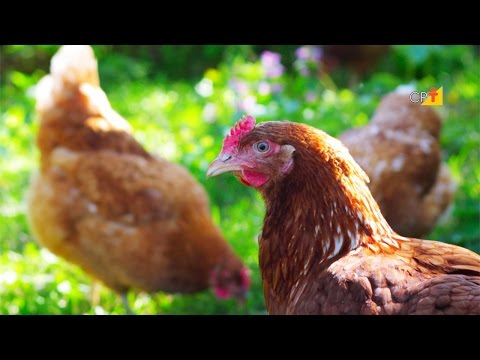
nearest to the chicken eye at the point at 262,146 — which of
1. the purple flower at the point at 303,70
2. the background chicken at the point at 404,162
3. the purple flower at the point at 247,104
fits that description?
the background chicken at the point at 404,162

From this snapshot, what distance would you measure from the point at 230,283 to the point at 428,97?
1.23 metres

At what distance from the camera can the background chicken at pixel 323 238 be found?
67.0 inches

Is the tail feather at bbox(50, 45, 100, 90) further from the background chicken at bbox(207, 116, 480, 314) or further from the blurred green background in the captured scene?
the background chicken at bbox(207, 116, 480, 314)

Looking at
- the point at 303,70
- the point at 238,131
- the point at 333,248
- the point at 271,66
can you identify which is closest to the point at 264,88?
the point at 271,66

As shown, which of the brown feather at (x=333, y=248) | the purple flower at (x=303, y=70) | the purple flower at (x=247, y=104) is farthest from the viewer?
the purple flower at (x=303, y=70)

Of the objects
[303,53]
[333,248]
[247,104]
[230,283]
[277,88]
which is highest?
[303,53]

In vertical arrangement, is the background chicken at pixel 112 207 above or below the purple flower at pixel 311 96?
below

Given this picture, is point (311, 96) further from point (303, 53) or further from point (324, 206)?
point (324, 206)

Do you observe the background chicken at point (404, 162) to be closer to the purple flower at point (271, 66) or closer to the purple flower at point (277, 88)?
the purple flower at point (277, 88)

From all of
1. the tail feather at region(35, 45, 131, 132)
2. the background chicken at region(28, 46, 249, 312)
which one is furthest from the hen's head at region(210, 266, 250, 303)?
the tail feather at region(35, 45, 131, 132)

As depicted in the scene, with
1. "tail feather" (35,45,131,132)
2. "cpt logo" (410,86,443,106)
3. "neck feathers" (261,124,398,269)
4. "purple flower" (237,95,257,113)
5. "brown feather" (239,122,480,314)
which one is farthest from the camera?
"purple flower" (237,95,257,113)

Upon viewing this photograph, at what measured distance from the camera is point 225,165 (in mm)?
1856

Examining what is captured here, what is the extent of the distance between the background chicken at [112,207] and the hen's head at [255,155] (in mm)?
1205

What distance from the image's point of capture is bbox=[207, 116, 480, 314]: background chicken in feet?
5.58
